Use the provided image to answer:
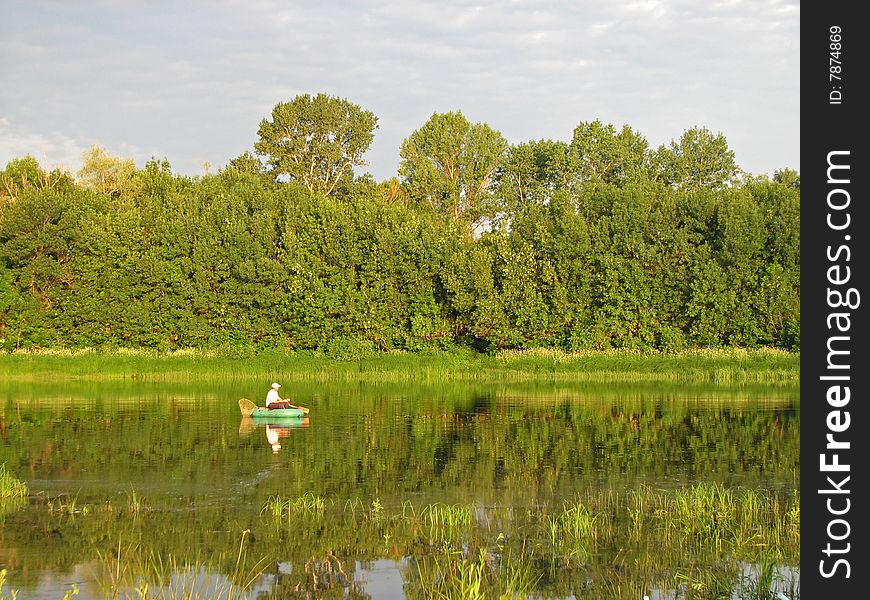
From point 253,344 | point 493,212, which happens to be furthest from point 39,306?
point 493,212

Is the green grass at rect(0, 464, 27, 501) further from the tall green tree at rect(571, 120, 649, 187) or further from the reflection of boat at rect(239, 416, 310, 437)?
the tall green tree at rect(571, 120, 649, 187)

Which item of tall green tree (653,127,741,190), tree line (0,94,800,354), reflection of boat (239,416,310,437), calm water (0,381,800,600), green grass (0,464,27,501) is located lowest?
reflection of boat (239,416,310,437)

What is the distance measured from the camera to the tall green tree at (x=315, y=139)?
86875mm

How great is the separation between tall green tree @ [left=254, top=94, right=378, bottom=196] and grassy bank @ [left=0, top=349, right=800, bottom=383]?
31658mm

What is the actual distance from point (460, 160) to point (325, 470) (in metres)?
67.4

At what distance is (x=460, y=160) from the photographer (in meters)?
87.8

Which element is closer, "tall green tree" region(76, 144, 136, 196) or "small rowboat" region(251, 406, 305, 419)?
"small rowboat" region(251, 406, 305, 419)

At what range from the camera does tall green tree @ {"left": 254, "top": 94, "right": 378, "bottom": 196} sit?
285ft

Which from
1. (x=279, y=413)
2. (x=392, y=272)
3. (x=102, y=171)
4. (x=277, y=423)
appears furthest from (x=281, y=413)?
(x=102, y=171)

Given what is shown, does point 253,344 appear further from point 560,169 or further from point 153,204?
point 560,169

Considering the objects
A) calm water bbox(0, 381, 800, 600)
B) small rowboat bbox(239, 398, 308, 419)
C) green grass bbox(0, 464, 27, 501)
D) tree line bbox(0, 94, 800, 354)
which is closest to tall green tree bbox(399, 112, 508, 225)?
tree line bbox(0, 94, 800, 354)

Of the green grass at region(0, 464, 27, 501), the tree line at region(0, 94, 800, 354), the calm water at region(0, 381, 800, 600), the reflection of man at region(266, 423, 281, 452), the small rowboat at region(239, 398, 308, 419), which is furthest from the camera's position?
the tree line at region(0, 94, 800, 354)

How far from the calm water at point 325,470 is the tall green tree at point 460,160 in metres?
46.7

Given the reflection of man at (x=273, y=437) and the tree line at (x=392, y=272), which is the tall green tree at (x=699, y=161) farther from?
the reflection of man at (x=273, y=437)
